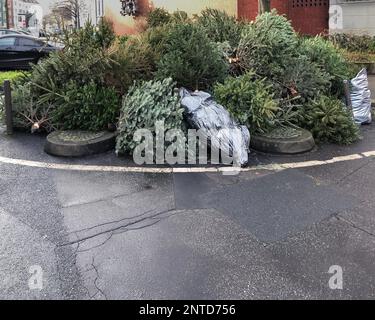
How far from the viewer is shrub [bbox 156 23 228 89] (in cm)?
646

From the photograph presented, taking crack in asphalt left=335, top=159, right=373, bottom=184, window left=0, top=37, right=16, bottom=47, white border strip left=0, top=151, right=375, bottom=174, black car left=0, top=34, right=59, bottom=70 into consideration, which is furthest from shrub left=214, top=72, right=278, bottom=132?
window left=0, top=37, right=16, bottom=47

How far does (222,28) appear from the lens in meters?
7.98

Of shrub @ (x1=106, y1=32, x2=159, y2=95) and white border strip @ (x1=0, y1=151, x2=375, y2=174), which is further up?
shrub @ (x1=106, y1=32, x2=159, y2=95)

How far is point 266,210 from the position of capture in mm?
4238

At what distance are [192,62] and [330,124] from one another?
2.43 m

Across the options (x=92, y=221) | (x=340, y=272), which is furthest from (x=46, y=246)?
(x=340, y=272)

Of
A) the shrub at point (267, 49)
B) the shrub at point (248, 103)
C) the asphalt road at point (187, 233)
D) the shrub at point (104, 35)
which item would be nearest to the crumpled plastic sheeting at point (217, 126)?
the shrub at point (248, 103)

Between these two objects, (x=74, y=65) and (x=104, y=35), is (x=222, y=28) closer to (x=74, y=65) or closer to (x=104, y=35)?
(x=104, y=35)

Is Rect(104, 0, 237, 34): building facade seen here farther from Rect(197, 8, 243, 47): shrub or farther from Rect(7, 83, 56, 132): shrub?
Rect(7, 83, 56, 132): shrub

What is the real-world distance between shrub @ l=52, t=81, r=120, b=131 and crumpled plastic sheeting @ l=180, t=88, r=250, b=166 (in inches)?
45.3

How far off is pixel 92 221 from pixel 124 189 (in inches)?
33.6

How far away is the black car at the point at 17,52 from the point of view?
15.3 metres

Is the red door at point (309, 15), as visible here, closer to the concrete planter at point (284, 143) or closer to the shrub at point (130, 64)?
the shrub at point (130, 64)
